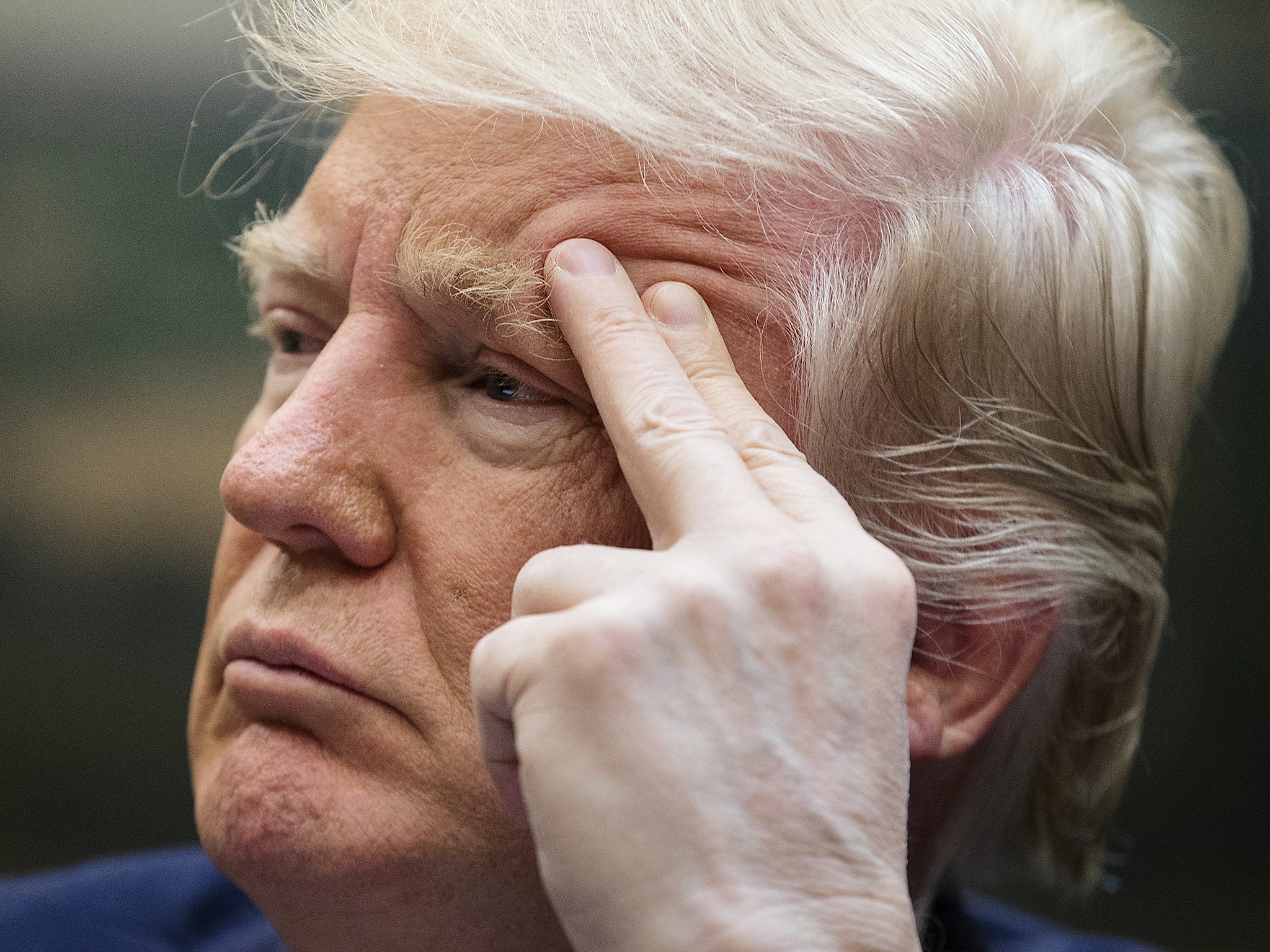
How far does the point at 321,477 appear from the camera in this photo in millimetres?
1061

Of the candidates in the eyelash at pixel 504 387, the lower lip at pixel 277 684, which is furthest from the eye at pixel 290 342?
the lower lip at pixel 277 684

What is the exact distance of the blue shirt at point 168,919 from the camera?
153cm

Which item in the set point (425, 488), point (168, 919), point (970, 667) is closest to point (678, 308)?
point (425, 488)

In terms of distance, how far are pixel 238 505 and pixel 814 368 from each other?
0.58 m

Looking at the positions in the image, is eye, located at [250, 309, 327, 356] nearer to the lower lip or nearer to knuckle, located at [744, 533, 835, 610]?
the lower lip

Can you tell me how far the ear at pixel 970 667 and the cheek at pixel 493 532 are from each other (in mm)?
362

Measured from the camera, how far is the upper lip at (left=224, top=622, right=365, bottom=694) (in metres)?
1.05

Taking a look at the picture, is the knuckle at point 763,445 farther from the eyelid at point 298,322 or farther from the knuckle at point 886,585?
the eyelid at point 298,322

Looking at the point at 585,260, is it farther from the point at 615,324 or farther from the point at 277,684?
the point at 277,684

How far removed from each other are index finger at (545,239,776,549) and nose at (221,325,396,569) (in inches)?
9.1

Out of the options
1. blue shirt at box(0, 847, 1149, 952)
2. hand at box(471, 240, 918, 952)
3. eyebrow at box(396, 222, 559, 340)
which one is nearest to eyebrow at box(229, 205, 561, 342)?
eyebrow at box(396, 222, 559, 340)

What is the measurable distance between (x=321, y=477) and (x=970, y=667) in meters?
0.71

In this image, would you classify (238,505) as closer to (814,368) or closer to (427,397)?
(427,397)

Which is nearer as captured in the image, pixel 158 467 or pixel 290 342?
pixel 290 342
